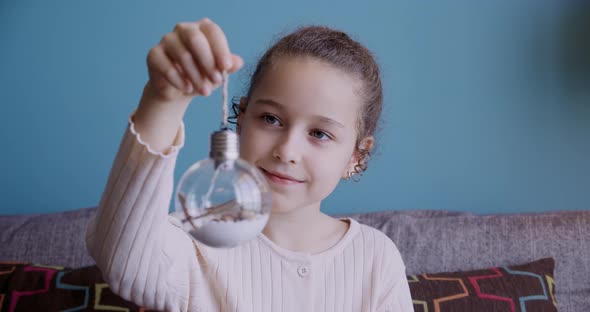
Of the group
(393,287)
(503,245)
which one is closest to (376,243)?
(393,287)

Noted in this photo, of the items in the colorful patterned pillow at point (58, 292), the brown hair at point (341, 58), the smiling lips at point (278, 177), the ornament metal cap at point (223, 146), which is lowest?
the colorful patterned pillow at point (58, 292)

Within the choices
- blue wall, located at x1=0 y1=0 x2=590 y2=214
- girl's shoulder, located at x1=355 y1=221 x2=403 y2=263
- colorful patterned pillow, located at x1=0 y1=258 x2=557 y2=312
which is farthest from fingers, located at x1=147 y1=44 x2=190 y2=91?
blue wall, located at x1=0 y1=0 x2=590 y2=214

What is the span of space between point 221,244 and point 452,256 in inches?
39.5

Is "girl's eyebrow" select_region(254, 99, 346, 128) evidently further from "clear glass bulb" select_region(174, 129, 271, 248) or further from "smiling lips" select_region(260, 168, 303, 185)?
"clear glass bulb" select_region(174, 129, 271, 248)

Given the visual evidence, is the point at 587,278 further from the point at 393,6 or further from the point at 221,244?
the point at 221,244

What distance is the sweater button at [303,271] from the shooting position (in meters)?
1.08

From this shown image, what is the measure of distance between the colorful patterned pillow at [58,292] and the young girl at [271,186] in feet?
1.11

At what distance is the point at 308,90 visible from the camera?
0.95m

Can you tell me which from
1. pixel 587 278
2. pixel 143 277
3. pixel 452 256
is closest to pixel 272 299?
pixel 143 277

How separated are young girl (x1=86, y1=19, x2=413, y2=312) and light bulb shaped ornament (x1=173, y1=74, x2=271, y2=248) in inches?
3.5

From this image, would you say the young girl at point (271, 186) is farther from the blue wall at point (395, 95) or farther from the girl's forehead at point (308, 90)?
the blue wall at point (395, 95)

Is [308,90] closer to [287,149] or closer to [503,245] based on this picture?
[287,149]

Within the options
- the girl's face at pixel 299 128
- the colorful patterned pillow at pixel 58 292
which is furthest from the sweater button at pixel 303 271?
the colorful patterned pillow at pixel 58 292

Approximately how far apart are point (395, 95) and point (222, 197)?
1.32 meters
